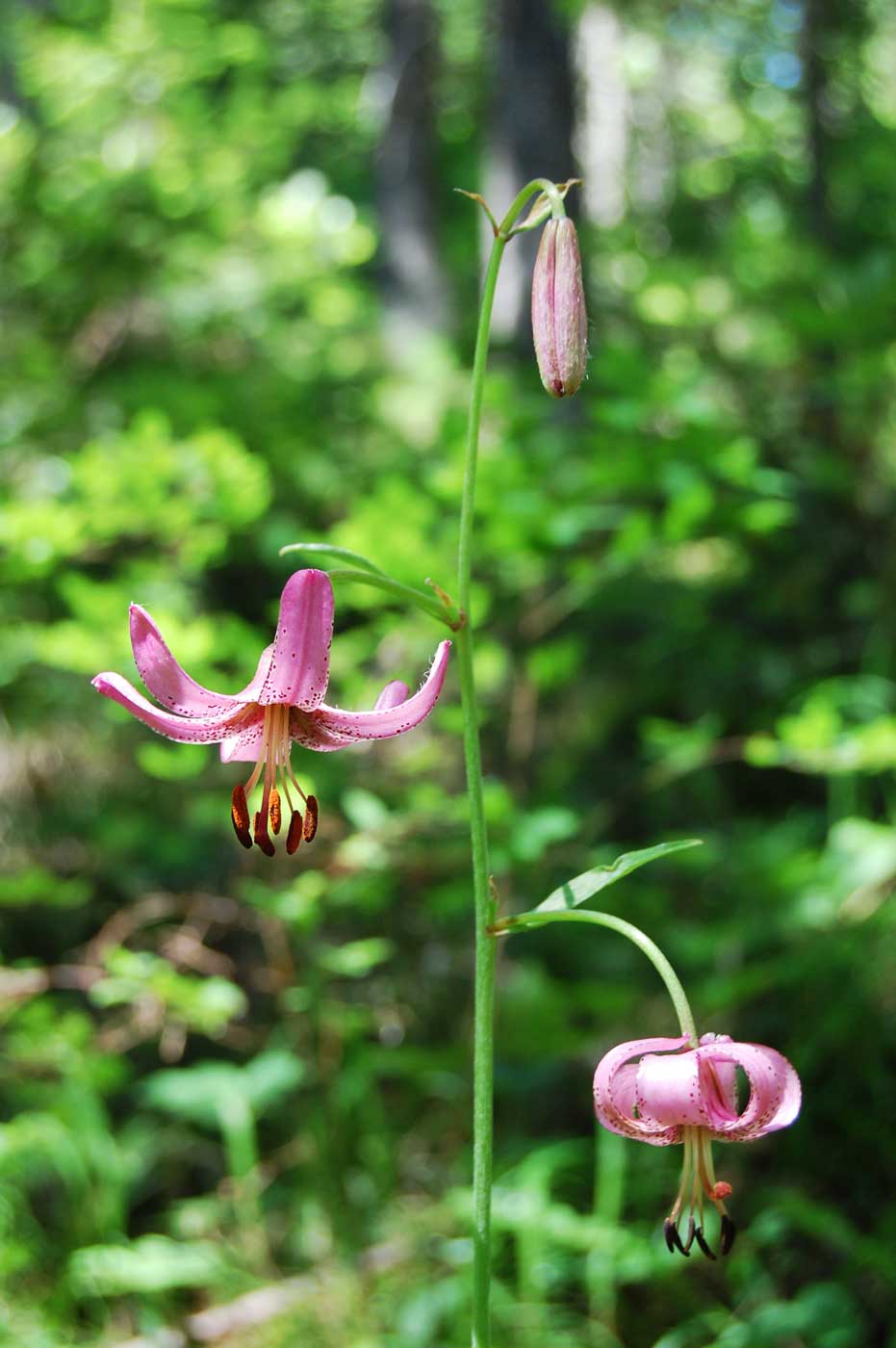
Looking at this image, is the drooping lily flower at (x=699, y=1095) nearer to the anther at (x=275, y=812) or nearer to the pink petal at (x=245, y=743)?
the anther at (x=275, y=812)

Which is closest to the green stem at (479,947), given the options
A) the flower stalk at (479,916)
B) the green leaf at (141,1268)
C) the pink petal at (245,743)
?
the flower stalk at (479,916)

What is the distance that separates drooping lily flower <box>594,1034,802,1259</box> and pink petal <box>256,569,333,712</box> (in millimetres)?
358

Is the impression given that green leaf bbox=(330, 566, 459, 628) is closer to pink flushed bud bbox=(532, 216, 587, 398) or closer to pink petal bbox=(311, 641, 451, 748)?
pink petal bbox=(311, 641, 451, 748)

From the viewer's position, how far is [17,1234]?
93.3 inches

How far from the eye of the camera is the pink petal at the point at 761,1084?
2.76 ft

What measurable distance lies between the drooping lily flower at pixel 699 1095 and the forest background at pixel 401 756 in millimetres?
733

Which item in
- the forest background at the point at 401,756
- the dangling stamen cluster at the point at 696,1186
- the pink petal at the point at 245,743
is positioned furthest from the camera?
the forest background at the point at 401,756

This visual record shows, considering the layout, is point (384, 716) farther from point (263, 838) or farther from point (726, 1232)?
point (726, 1232)

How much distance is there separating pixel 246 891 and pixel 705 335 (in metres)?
4.08

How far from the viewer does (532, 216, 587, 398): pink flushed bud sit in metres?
0.92

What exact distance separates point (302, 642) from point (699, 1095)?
0.44m

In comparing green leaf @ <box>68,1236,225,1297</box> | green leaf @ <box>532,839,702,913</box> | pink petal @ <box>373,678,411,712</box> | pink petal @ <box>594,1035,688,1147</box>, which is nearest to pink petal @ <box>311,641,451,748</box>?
pink petal @ <box>373,678,411,712</box>

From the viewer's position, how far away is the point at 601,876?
2.92ft

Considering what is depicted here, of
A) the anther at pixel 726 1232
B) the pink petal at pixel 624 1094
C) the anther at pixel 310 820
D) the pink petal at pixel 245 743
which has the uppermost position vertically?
the anther at pixel 310 820
